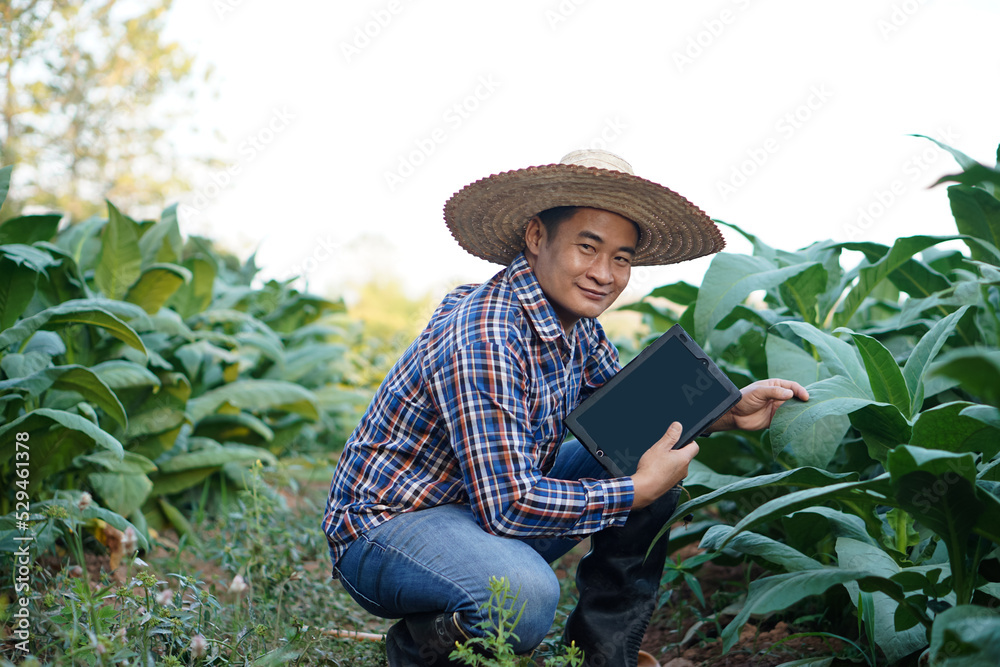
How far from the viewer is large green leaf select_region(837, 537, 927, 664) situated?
5.61 feet

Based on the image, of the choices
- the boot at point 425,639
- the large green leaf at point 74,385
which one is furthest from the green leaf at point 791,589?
the large green leaf at point 74,385

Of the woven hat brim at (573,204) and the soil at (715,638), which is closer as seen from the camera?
the woven hat brim at (573,204)

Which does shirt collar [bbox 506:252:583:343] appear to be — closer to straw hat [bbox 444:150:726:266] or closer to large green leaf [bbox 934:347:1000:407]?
straw hat [bbox 444:150:726:266]

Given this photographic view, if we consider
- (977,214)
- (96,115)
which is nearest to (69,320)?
(977,214)

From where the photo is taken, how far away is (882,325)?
2.75 m

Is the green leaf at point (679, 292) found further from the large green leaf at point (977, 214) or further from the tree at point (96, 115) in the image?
the tree at point (96, 115)

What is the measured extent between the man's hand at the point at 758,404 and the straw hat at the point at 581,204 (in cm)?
48

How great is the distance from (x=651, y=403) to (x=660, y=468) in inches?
9.9

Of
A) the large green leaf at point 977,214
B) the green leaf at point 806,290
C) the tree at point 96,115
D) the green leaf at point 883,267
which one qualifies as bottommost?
the tree at point 96,115

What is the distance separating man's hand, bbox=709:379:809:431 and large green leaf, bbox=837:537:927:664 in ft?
1.21

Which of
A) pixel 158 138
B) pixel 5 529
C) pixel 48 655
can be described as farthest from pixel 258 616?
pixel 158 138

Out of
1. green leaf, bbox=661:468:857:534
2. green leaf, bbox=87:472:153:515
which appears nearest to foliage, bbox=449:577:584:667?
green leaf, bbox=661:468:857:534

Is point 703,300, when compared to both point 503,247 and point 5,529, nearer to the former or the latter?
point 503,247

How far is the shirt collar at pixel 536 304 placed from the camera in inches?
78.8
